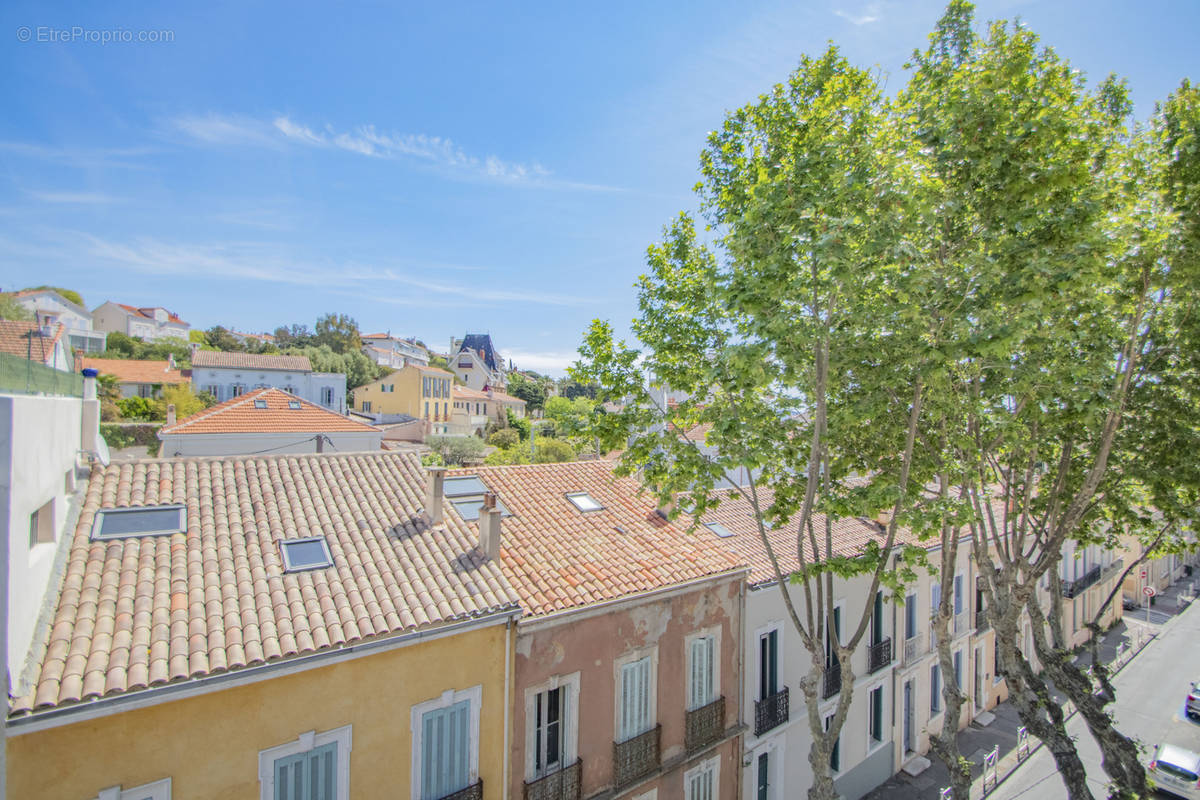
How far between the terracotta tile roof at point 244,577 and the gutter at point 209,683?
92 millimetres

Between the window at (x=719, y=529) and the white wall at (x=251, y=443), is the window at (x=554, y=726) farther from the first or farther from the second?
the white wall at (x=251, y=443)

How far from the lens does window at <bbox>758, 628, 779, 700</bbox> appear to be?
39.8 ft

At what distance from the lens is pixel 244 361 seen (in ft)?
172

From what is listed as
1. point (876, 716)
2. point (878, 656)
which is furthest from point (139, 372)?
point (876, 716)

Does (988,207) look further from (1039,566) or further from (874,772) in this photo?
(874,772)

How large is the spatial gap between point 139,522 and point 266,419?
2073 centimetres

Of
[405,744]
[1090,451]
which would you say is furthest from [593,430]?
[1090,451]

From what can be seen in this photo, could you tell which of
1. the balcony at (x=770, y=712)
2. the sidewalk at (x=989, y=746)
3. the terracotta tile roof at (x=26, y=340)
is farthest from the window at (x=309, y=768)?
the sidewalk at (x=989, y=746)

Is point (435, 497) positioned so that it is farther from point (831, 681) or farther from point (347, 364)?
point (347, 364)

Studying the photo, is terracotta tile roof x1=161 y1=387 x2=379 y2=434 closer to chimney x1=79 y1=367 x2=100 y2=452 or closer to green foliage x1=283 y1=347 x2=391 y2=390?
chimney x1=79 y1=367 x2=100 y2=452

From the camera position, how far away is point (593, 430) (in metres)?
8.66

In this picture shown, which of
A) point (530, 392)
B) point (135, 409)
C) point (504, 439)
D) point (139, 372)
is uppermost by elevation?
point (139, 372)

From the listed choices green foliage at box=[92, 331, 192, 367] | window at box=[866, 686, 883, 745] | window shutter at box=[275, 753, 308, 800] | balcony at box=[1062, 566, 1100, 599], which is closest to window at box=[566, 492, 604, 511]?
window shutter at box=[275, 753, 308, 800]

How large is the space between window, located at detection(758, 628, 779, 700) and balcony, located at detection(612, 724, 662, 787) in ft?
10.9
